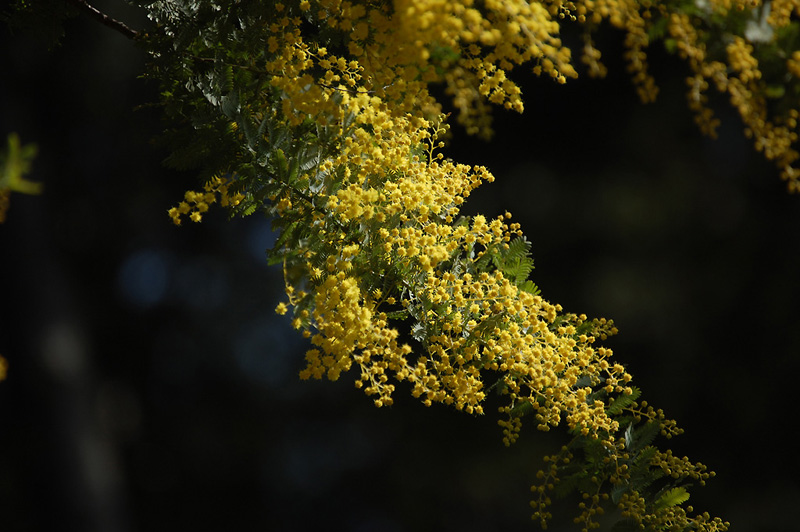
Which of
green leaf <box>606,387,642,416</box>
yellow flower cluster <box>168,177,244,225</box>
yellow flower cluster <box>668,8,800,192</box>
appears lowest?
yellow flower cluster <box>168,177,244,225</box>

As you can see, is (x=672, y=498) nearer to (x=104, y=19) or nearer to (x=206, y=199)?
(x=206, y=199)

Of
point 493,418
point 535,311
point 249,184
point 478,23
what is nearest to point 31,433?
point 493,418

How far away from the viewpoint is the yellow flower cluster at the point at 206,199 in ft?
5.32

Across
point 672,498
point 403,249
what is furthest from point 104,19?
point 672,498

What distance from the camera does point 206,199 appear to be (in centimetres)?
166

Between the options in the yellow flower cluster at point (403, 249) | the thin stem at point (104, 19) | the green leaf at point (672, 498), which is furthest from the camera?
the thin stem at point (104, 19)

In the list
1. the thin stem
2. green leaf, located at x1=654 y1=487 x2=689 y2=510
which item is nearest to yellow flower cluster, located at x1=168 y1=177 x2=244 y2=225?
the thin stem

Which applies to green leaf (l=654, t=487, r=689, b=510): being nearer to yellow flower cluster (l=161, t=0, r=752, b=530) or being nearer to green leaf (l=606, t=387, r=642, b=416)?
yellow flower cluster (l=161, t=0, r=752, b=530)

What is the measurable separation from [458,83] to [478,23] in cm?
14

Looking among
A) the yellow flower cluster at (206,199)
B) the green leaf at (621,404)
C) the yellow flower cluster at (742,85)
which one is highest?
the yellow flower cluster at (742,85)

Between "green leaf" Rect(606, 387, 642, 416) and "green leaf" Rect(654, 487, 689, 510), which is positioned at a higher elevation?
"green leaf" Rect(606, 387, 642, 416)

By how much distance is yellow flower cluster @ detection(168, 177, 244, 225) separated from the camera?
1620mm

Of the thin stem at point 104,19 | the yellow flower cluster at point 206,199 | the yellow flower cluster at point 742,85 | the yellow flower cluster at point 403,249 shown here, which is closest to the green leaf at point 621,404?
the yellow flower cluster at point 403,249

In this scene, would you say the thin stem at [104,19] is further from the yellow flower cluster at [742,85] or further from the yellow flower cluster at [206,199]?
the yellow flower cluster at [742,85]
